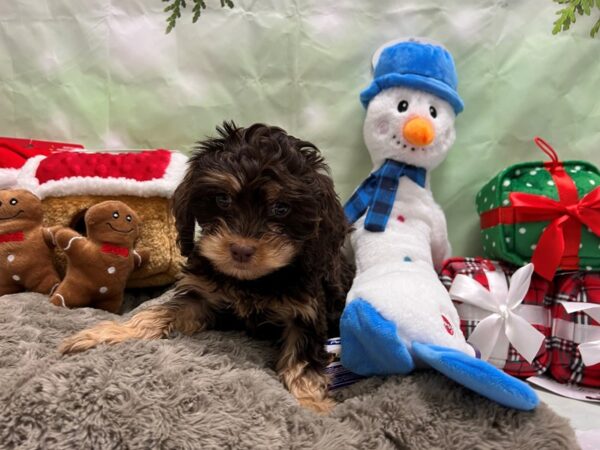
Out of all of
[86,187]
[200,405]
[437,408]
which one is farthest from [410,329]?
[86,187]

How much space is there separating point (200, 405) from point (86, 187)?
49.2 inches

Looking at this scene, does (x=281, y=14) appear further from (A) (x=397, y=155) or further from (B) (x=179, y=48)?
(A) (x=397, y=155)

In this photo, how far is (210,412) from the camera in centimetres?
118

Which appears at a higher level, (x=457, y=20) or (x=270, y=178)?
(x=457, y=20)

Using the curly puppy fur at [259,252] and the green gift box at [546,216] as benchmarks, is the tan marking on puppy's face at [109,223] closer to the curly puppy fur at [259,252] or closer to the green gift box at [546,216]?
the curly puppy fur at [259,252]

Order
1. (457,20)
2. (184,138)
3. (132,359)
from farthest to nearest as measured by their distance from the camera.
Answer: (184,138) < (457,20) < (132,359)

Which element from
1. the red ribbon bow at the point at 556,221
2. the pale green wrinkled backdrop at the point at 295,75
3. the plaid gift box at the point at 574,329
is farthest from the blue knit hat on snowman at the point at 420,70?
the plaid gift box at the point at 574,329

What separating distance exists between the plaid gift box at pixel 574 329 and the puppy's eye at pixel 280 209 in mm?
1112

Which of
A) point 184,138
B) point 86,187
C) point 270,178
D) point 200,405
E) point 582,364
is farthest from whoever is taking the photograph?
point 184,138

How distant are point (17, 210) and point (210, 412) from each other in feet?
4.35

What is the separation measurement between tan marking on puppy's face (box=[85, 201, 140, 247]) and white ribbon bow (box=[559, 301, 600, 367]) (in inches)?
68.6

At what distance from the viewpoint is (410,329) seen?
140cm

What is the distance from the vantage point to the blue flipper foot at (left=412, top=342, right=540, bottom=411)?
116 cm

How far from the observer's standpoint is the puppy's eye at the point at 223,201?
5.11ft
